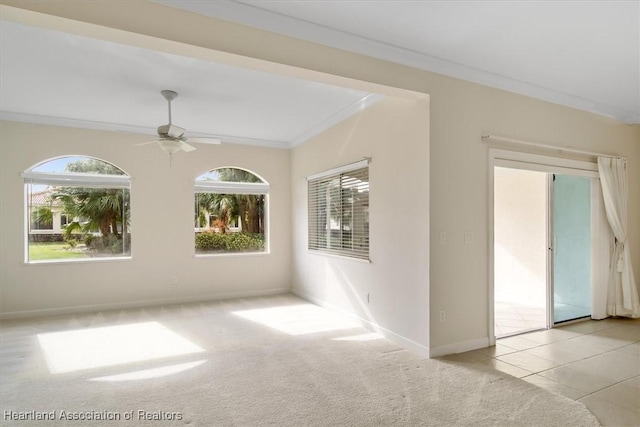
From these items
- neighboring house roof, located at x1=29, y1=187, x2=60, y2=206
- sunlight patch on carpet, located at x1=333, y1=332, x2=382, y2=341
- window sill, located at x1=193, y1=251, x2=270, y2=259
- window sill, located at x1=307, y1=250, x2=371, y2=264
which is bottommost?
sunlight patch on carpet, located at x1=333, y1=332, x2=382, y2=341

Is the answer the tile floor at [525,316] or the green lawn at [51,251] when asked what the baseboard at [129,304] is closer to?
the green lawn at [51,251]

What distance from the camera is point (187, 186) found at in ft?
19.2

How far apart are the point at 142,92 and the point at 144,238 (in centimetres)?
246

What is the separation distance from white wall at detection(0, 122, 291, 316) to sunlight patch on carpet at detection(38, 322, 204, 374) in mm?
1124

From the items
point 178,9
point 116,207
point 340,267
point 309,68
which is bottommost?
point 340,267

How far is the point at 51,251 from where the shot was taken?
5.12 meters

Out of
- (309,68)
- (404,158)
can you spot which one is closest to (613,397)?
(404,158)

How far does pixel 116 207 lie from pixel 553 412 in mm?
5878

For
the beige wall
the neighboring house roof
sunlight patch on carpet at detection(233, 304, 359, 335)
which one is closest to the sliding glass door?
the beige wall

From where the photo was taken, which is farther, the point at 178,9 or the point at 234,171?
the point at 234,171

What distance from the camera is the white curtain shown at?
4570 mm

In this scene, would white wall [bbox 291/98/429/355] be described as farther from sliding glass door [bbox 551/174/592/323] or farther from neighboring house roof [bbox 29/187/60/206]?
neighboring house roof [bbox 29/187/60/206]

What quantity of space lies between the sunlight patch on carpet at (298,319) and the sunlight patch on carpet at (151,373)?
1286 millimetres

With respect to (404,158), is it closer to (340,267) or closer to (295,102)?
(295,102)
